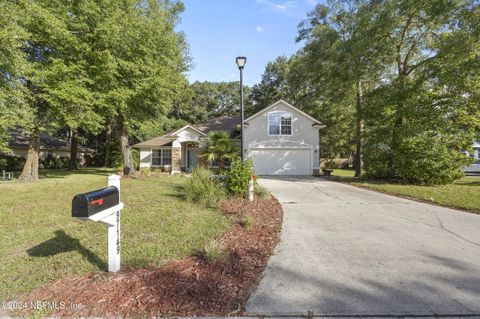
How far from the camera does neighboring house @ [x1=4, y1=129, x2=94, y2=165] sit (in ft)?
90.0

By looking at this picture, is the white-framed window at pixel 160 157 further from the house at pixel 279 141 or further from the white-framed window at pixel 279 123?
the white-framed window at pixel 279 123

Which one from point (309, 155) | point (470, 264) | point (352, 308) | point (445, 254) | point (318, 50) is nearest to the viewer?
point (352, 308)

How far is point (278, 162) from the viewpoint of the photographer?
20.6 meters

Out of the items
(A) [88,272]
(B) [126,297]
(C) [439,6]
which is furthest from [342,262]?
(C) [439,6]

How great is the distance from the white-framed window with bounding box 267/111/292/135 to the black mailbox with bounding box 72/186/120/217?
1839 centimetres

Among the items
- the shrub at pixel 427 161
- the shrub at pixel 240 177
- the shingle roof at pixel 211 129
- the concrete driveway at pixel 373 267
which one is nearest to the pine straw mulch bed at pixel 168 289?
the concrete driveway at pixel 373 267

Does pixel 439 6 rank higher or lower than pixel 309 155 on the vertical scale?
higher

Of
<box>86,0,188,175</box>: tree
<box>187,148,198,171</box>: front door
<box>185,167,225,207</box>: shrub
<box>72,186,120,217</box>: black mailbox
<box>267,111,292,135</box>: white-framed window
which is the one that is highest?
<box>86,0,188,175</box>: tree

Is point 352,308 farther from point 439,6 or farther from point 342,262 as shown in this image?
point 439,6

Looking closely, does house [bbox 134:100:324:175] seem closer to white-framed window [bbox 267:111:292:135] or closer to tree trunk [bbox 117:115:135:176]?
white-framed window [bbox 267:111:292:135]

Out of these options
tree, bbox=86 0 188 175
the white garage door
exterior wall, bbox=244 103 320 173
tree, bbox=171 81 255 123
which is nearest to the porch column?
tree, bbox=86 0 188 175

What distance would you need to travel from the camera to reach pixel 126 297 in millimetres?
2941

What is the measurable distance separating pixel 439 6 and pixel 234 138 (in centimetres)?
1561

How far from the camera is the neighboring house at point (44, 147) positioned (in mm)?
27425
